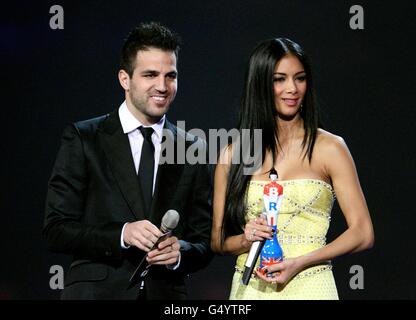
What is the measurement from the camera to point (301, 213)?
2805 millimetres

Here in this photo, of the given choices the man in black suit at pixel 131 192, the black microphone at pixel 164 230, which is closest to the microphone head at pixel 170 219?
the black microphone at pixel 164 230

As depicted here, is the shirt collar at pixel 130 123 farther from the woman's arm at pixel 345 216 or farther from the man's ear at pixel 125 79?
the woman's arm at pixel 345 216

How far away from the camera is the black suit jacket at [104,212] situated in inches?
109

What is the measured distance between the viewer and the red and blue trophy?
8.32 ft

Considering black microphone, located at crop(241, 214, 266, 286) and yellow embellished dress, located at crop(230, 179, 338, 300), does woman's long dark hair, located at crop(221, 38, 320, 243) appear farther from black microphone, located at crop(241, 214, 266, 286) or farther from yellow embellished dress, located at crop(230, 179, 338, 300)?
black microphone, located at crop(241, 214, 266, 286)

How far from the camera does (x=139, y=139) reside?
2943 millimetres

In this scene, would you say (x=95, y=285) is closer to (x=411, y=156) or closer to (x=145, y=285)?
(x=145, y=285)

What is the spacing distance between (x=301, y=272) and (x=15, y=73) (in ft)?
6.45

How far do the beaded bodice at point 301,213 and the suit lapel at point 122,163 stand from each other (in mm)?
382

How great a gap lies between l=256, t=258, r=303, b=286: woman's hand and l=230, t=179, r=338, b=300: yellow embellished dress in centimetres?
9

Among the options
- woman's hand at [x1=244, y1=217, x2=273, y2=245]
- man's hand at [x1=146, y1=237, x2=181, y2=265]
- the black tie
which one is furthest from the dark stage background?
woman's hand at [x1=244, y1=217, x2=273, y2=245]

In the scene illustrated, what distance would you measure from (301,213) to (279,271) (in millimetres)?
260

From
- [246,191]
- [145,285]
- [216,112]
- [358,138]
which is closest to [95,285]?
[145,285]

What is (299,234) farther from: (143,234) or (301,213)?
(143,234)
